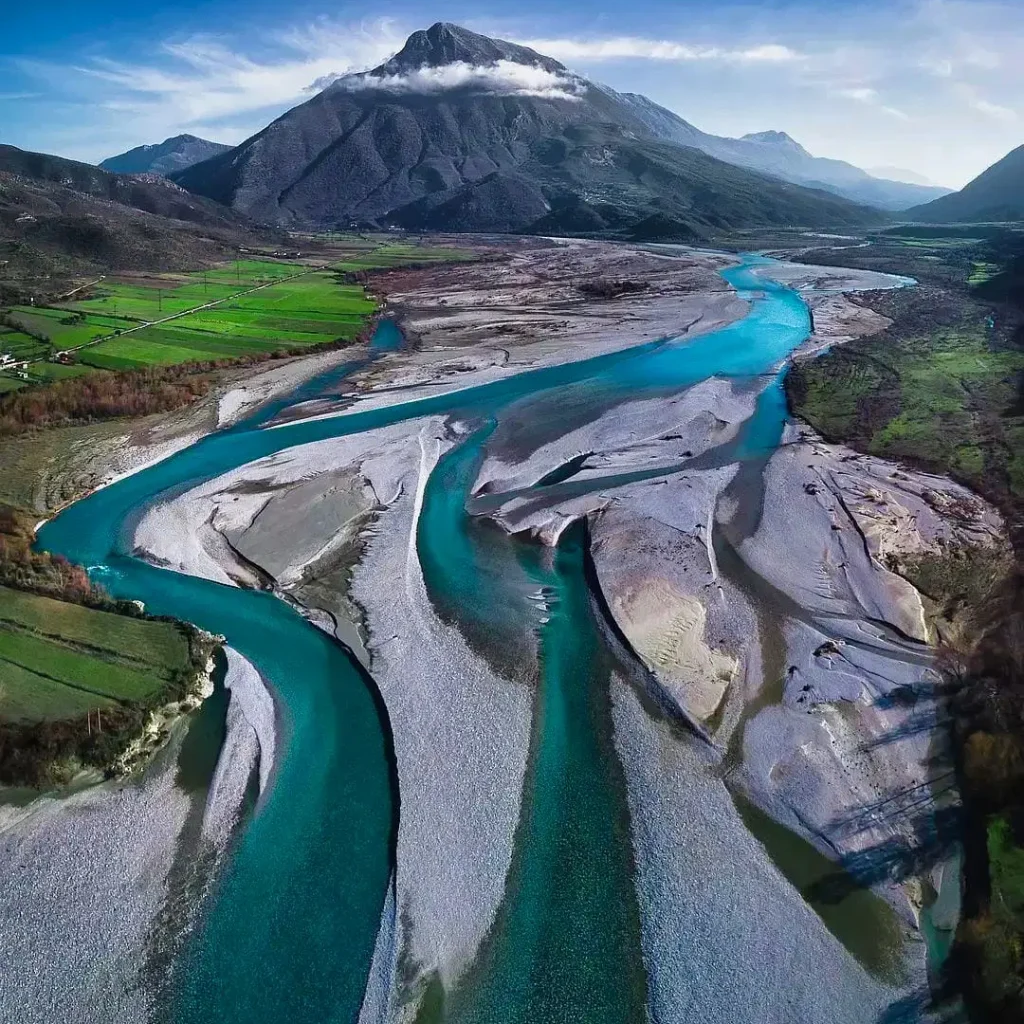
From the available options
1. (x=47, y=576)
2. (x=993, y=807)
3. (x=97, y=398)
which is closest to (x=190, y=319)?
(x=97, y=398)

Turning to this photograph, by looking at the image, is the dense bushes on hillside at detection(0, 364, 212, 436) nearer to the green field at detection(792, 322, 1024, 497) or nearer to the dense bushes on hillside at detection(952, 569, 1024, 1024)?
the green field at detection(792, 322, 1024, 497)

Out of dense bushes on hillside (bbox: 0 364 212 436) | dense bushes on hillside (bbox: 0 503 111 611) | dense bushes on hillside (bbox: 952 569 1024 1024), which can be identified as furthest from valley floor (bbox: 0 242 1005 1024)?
dense bushes on hillside (bbox: 0 503 111 611)

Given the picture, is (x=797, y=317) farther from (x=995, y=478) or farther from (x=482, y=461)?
(x=482, y=461)

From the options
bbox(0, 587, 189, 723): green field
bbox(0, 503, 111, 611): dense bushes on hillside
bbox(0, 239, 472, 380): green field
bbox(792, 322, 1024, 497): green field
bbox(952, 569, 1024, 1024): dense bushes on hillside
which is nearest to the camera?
bbox(952, 569, 1024, 1024): dense bushes on hillside

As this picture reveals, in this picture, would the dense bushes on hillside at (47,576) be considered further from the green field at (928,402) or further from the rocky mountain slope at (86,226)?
the rocky mountain slope at (86,226)

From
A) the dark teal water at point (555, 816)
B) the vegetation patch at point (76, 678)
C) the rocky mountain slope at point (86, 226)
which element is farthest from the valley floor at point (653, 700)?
the rocky mountain slope at point (86, 226)

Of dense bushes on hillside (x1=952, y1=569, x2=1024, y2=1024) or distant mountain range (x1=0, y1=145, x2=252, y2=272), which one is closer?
dense bushes on hillside (x1=952, y1=569, x2=1024, y2=1024)
